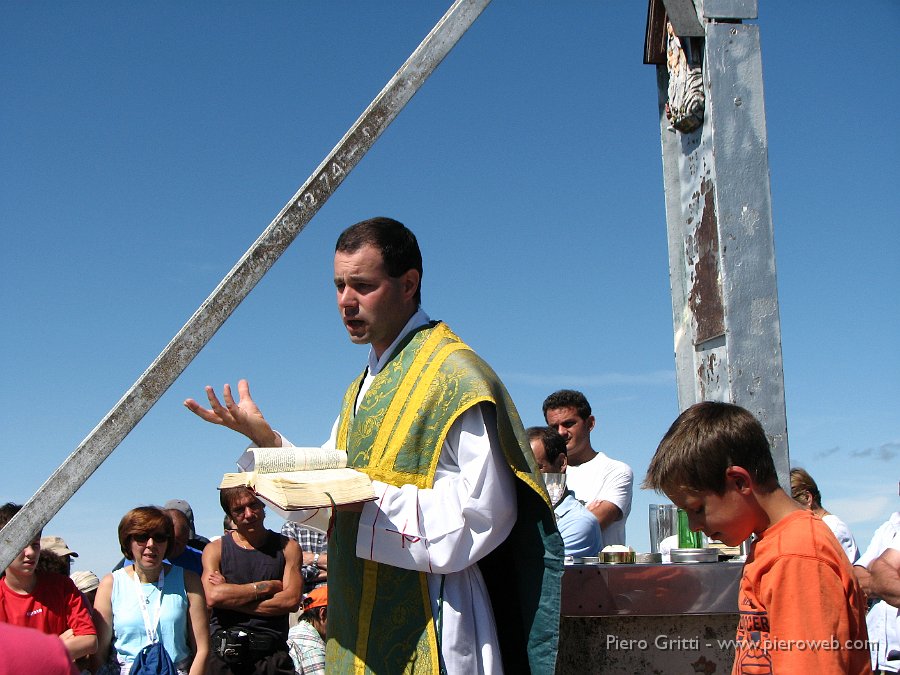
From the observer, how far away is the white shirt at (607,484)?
19.5 feet

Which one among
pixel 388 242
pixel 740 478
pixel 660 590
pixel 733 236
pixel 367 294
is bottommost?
pixel 660 590

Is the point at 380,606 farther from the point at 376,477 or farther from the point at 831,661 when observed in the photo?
the point at 831,661

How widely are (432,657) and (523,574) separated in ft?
1.37

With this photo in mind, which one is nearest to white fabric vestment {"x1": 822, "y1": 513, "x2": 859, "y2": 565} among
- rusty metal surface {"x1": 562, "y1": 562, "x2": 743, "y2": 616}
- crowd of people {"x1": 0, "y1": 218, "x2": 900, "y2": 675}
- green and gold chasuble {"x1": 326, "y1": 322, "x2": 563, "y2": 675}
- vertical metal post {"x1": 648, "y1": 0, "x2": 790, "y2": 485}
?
crowd of people {"x1": 0, "y1": 218, "x2": 900, "y2": 675}

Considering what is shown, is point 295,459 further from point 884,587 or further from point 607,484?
point 607,484

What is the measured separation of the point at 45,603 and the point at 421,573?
3554mm

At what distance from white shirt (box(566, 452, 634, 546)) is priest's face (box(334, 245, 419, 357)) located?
8.26ft

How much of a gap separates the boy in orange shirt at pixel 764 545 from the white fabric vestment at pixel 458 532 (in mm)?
689

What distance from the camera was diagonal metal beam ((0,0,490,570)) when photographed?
3479 mm

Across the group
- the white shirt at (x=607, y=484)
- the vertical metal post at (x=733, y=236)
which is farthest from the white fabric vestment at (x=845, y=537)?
the vertical metal post at (x=733, y=236)

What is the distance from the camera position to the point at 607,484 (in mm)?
6055

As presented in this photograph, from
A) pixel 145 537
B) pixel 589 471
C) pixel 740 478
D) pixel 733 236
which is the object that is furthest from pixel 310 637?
pixel 740 478

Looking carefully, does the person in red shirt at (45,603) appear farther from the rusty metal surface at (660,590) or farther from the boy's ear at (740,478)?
the boy's ear at (740,478)

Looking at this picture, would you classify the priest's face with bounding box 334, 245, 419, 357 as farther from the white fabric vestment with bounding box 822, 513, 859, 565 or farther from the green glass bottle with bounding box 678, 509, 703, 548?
the white fabric vestment with bounding box 822, 513, 859, 565
